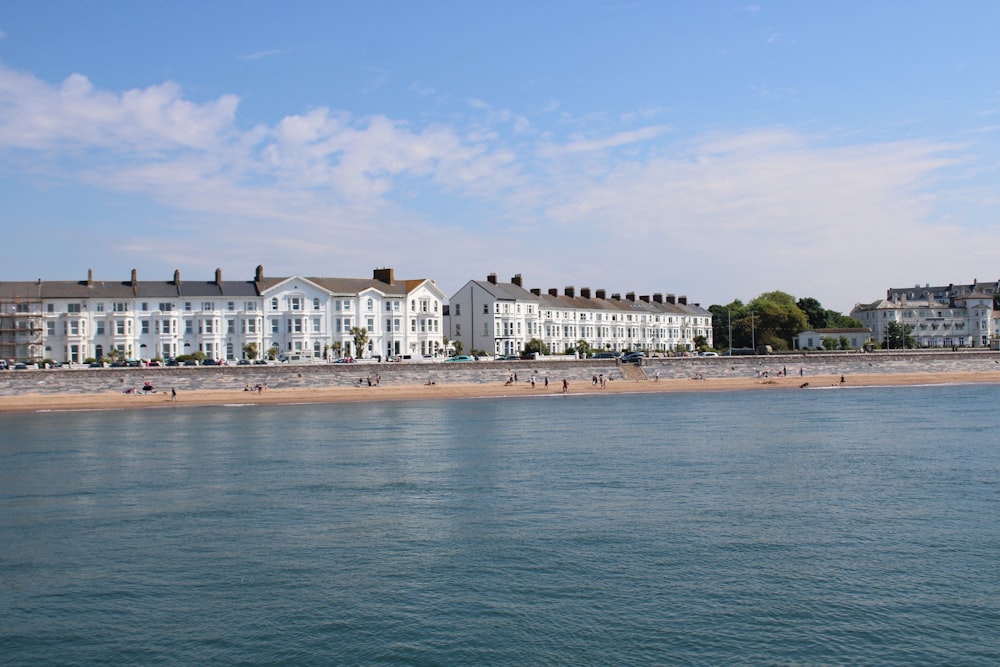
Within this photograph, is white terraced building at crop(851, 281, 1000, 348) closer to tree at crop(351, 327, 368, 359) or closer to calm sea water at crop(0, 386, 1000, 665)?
tree at crop(351, 327, 368, 359)

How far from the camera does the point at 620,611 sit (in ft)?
58.1

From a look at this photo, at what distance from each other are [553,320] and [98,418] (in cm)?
6586

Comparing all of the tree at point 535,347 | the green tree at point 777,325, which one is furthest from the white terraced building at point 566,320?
the green tree at point 777,325

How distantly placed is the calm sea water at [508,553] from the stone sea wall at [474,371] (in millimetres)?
32398

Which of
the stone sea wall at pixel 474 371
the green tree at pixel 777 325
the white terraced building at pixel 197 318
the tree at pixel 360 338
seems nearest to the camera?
the stone sea wall at pixel 474 371

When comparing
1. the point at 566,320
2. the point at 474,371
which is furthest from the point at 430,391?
the point at 566,320

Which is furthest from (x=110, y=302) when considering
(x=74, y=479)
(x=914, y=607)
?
(x=914, y=607)

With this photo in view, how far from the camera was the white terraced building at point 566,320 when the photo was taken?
4291 inches

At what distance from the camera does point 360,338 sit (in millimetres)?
92812

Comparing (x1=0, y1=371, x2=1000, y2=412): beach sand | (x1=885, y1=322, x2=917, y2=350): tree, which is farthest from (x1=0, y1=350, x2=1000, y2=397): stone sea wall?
(x1=885, y1=322, x2=917, y2=350): tree

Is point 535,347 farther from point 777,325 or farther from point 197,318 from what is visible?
point 777,325

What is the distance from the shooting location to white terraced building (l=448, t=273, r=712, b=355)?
358 feet

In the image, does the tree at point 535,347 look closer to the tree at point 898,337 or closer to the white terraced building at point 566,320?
the white terraced building at point 566,320

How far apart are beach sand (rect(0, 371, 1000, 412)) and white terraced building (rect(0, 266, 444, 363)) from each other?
17.4 meters
